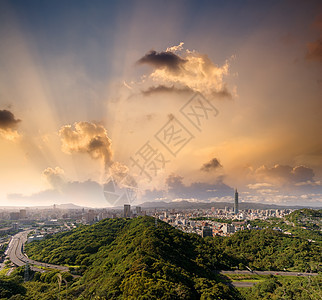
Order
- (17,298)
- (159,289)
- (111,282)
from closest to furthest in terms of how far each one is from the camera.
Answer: (159,289), (111,282), (17,298)

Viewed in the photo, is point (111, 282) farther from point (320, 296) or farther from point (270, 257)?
point (270, 257)

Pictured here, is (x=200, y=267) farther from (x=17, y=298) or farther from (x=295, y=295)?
(x=17, y=298)

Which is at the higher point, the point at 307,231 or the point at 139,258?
the point at 139,258

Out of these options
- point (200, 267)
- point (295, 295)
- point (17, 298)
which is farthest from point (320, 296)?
point (17, 298)

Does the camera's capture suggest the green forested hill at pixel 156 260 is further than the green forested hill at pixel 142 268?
Yes

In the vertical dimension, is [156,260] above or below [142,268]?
below

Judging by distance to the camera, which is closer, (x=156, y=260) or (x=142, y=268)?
(x=142, y=268)

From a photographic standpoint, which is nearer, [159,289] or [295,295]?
[159,289]

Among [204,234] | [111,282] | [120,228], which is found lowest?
[204,234]

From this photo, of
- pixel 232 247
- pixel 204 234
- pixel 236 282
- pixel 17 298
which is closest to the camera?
pixel 17 298

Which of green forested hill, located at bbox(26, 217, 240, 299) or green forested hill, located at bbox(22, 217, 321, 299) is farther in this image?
green forested hill, located at bbox(22, 217, 321, 299)
